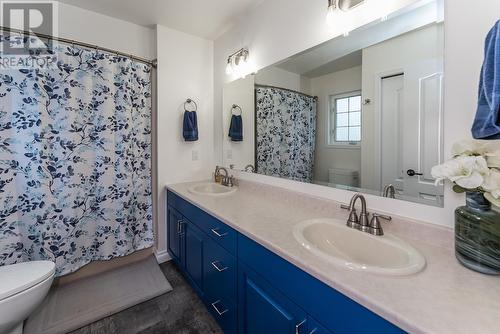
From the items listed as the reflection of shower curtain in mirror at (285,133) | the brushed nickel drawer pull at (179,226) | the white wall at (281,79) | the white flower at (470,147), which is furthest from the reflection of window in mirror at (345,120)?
the brushed nickel drawer pull at (179,226)

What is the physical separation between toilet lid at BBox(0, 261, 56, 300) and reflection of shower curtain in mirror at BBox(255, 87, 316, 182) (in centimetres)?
153

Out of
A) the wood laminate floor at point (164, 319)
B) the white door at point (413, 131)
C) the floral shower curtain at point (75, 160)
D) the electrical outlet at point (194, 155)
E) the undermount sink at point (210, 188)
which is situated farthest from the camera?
the electrical outlet at point (194, 155)

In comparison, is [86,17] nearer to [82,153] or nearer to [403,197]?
[82,153]

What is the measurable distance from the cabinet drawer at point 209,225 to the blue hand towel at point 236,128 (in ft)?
2.54

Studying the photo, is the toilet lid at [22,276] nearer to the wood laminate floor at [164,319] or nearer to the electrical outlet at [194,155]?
the wood laminate floor at [164,319]

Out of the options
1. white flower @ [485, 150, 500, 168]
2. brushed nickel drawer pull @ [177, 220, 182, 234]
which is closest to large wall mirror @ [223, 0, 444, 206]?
white flower @ [485, 150, 500, 168]

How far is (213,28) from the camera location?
7.16ft

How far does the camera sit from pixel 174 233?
2066 millimetres

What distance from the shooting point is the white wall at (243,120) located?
6.57ft

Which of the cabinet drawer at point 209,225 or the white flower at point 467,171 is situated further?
the cabinet drawer at point 209,225

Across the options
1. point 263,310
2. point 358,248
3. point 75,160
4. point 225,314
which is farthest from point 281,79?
point 75,160

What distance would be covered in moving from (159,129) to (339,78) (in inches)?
64.6

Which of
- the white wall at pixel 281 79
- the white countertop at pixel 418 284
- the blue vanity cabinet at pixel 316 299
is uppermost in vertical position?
the white wall at pixel 281 79

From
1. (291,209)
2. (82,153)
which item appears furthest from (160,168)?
(291,209)
